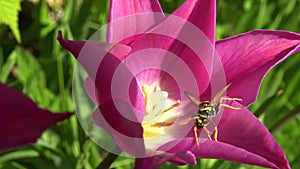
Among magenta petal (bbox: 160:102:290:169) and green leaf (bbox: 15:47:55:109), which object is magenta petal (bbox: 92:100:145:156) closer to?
magenta petal (bbox: 160:102:290:169)

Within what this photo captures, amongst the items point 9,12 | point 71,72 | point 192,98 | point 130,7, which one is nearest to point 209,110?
point 192,98

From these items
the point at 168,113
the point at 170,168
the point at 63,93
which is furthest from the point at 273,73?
the point at 168,113

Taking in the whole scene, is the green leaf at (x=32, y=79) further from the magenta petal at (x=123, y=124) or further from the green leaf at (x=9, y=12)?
the magenta petal at (x=123, y=124)

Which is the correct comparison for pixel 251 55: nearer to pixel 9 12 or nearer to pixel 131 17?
pixel 131 17

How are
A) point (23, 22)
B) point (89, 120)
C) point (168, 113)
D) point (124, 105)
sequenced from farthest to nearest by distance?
point (23, 22), point (89, 120), point (168, 113), point (124, 105)

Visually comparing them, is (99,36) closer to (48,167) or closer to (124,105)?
(48,167)

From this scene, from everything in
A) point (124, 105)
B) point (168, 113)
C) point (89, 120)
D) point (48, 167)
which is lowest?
point (48, 167)
